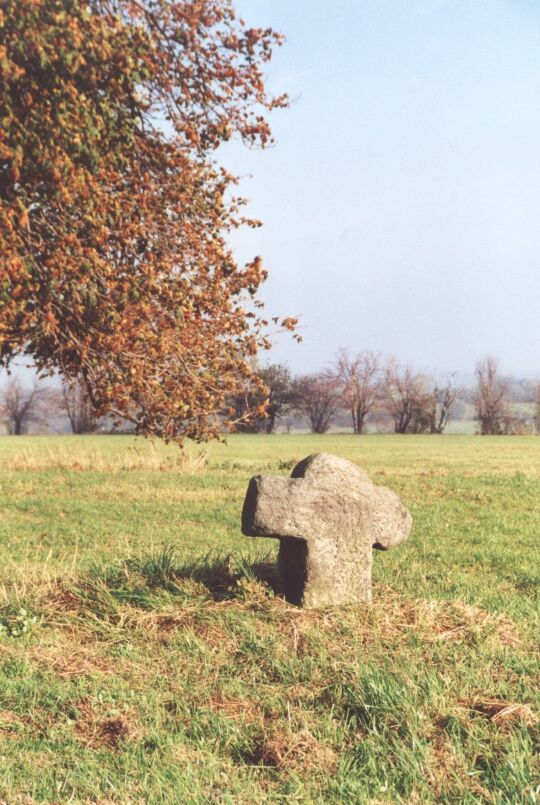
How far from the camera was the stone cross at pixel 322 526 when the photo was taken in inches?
227

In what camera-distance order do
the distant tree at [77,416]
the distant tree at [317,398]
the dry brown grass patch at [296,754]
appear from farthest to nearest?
1. the distant tree at [317,398]
2. the distant tree at [77,416]
3. the dry brown grass patch at [296,754]

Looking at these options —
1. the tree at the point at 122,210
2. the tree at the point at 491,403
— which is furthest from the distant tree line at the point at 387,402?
the tree at the point at 122,210

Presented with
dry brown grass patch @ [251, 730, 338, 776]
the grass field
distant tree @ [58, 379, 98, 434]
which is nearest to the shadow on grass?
the grass field

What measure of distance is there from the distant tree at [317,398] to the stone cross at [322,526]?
68.0 meters

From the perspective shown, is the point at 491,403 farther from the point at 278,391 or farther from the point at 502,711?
the point at 502,711

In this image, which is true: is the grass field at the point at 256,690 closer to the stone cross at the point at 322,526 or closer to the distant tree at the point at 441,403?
the stone cross at the point at 322,526

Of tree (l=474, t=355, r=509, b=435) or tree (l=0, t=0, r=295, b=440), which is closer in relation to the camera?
tree (l=0, t=0, r=295, b=440)

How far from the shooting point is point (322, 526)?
586 cm

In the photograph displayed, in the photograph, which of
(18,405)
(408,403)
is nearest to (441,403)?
(408,403)

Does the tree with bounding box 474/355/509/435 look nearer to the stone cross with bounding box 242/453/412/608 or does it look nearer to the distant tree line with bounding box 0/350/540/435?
the distant tree line with bounding box 0/350/540/435

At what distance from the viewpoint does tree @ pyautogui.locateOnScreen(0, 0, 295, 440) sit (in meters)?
9.34

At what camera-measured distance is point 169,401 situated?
428 inches

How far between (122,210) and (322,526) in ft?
21.7

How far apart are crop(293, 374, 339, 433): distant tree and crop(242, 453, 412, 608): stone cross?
6802cm
